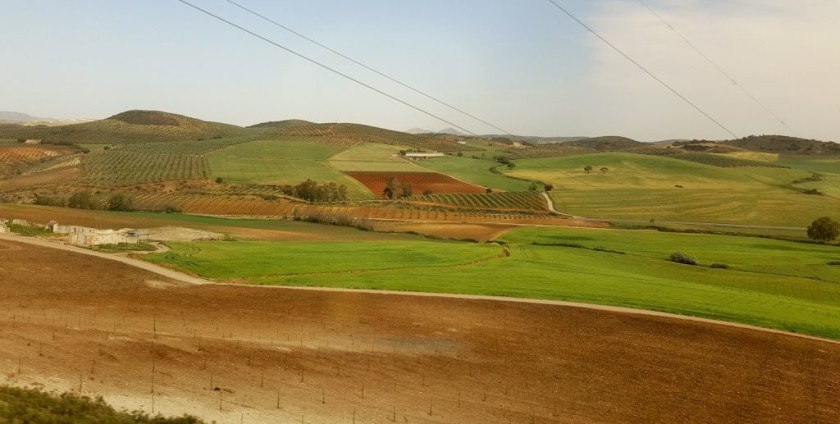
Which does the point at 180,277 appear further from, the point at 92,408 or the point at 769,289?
the point at 769,289

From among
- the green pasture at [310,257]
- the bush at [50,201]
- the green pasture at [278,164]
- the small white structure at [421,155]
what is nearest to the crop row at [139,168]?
the green pasture at [278,164]

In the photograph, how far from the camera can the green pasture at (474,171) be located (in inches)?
5020

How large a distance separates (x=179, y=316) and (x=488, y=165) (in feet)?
429

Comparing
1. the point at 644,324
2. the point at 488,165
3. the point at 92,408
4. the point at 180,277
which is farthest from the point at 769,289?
the point at 488,165

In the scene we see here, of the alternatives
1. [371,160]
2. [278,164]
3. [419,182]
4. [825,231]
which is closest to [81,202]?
[278,164]

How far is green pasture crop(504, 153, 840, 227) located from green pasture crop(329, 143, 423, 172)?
24699mm

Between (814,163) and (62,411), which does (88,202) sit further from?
(814,163)

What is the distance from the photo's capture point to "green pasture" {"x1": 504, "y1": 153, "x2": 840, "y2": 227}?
331ft

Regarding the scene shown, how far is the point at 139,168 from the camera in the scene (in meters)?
123

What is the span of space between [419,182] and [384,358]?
317ft

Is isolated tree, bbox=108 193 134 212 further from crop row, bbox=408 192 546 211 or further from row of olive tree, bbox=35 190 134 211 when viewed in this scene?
crop row, bbox=408 192 546 211

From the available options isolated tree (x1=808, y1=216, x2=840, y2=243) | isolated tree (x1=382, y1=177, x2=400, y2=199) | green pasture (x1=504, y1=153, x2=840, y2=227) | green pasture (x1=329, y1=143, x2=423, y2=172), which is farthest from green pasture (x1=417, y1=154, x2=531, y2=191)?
isolated tree (x1=808, y1=216, x2=840, y2=243)

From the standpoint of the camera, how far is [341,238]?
71188mm

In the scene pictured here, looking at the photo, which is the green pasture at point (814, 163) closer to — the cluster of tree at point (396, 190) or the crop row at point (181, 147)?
the cluster of tree at point (396, 190)
